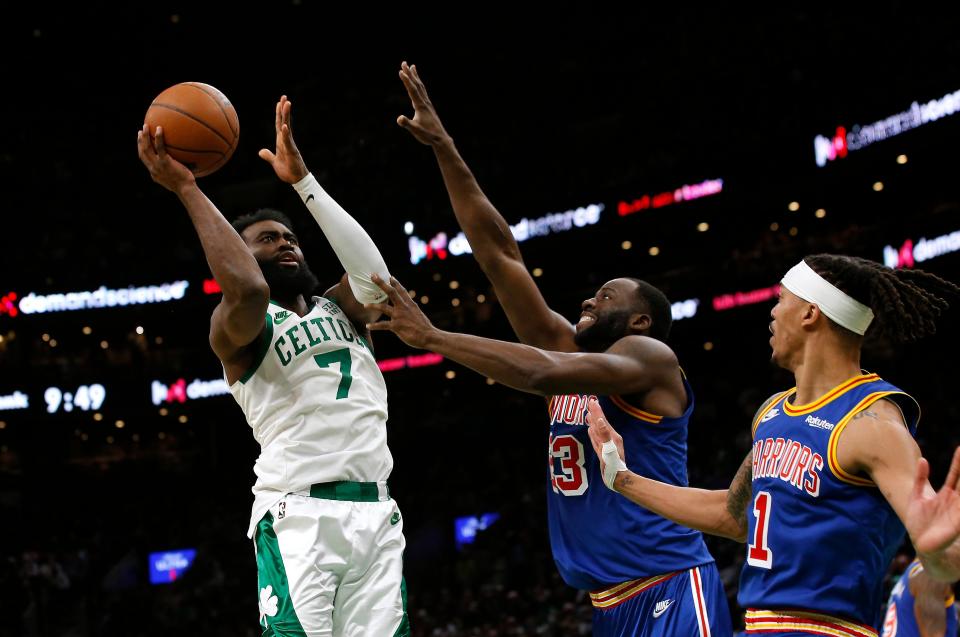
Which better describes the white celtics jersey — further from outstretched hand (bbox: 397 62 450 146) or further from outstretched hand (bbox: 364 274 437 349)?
outstretched hand (bbox: 397 62 450 146)

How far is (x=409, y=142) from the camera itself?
23812 mm

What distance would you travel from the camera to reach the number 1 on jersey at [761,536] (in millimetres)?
3242

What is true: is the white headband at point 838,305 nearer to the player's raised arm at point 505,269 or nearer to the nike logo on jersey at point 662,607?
the nike logo on jersey at point 662,607

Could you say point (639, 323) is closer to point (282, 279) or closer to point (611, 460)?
point (611, 460)

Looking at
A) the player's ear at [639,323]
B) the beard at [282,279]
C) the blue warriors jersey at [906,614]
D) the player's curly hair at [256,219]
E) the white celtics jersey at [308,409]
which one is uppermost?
the player's curly hair at [256,219]

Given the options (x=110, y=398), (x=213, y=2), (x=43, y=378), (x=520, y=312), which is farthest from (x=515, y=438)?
(x=520, y=312)

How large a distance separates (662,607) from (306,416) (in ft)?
5.25

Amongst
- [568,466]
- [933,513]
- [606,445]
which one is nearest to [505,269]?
[568,466]

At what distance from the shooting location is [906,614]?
3.95 m

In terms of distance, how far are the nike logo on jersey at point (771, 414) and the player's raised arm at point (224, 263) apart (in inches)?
71.7

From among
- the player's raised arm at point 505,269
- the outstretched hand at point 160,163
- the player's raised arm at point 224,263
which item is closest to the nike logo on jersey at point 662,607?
the player's raised arm at point 505,269

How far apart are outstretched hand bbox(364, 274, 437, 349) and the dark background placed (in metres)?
9.86

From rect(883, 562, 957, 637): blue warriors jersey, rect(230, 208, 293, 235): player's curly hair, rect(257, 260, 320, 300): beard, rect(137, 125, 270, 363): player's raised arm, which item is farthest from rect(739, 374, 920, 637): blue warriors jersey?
rect(230, 208, 293, 235): player's curly hair

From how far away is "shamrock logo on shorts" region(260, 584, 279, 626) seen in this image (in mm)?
3910
